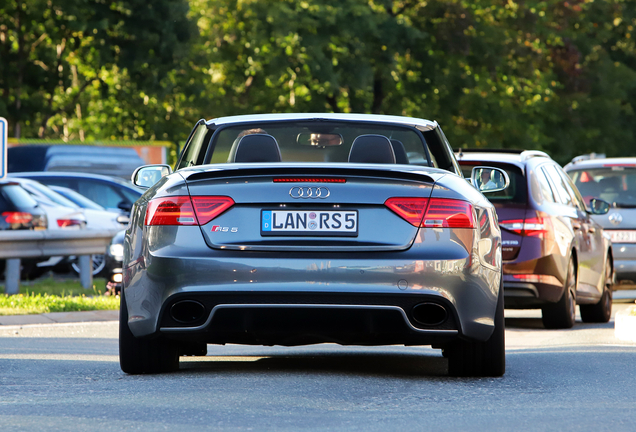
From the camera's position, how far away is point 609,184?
50.2 feet

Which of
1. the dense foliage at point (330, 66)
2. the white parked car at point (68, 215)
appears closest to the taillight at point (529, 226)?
the white parked car at point (68, 215)

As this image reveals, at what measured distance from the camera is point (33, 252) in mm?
14547

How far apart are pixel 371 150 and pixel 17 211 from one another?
10.6 metres

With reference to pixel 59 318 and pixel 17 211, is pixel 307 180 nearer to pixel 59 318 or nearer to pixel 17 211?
pixel 59 318

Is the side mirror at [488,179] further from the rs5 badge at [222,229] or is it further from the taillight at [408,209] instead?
the rs5 badge at [222,229]

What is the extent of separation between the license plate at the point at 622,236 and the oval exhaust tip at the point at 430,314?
9.49m

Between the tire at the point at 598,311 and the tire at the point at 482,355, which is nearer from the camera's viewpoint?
the tire at the point at 482,355

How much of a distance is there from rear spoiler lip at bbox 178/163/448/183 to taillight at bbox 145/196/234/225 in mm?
133

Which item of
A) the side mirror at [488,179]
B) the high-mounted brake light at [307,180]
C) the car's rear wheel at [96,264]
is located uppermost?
the high-mounted brake light at [307,180]

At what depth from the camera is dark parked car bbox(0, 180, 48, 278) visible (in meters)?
16.5

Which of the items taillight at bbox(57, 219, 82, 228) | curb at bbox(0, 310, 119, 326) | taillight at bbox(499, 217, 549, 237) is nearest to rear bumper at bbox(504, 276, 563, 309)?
taillight at bbox(499, 217, 549, 237)

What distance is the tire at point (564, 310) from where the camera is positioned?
36.2 ft

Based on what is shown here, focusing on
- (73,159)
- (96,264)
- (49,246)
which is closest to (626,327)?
(49,246)

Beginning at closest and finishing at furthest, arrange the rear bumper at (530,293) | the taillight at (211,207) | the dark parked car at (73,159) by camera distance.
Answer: the taillight at (211,207)
the rear bumper at (530,293)
the dark parked car at (73,159)
